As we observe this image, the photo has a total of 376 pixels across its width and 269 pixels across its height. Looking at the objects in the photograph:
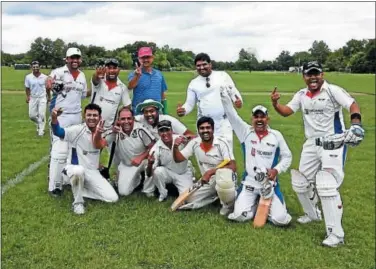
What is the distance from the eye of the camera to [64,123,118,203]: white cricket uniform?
23.1 ft

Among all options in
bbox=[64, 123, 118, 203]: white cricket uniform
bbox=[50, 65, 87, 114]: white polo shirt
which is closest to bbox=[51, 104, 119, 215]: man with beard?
bbox=[64, 123, 118, 203]: white cricket uniform

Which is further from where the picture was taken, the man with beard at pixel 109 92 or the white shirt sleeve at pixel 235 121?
the man with beard at pixel 109 92

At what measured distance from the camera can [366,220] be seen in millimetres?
6723

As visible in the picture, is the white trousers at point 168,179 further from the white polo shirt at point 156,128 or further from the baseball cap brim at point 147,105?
the baseball cap brim at point 147,105

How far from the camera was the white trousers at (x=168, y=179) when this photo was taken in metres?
7.10

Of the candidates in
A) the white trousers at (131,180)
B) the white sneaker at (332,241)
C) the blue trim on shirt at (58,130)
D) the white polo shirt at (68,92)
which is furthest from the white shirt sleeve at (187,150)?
the white sneaker at (332,241)

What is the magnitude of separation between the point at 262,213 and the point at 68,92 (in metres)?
3.47

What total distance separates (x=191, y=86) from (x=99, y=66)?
4.42ft

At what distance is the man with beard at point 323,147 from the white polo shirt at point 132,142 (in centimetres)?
207

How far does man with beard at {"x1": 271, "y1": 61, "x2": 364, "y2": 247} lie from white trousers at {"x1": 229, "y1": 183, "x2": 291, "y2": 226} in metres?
0.29

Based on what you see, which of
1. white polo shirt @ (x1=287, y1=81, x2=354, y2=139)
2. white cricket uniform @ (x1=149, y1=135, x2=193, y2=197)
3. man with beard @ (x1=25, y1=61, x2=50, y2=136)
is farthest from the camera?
man with beard @ (x1=25, y1=61, x2=50, y2=136)

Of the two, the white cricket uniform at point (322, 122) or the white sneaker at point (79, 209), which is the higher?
the white cricket uniform at point (322, 122)

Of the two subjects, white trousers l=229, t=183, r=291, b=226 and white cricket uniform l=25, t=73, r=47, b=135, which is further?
white cricket uniform l=25, t=73, r=47, b=135

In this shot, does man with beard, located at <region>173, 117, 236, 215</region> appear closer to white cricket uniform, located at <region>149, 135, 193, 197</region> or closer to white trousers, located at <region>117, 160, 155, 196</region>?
white cricket uniform, located at <region>149, 135, 193, 197</region>
